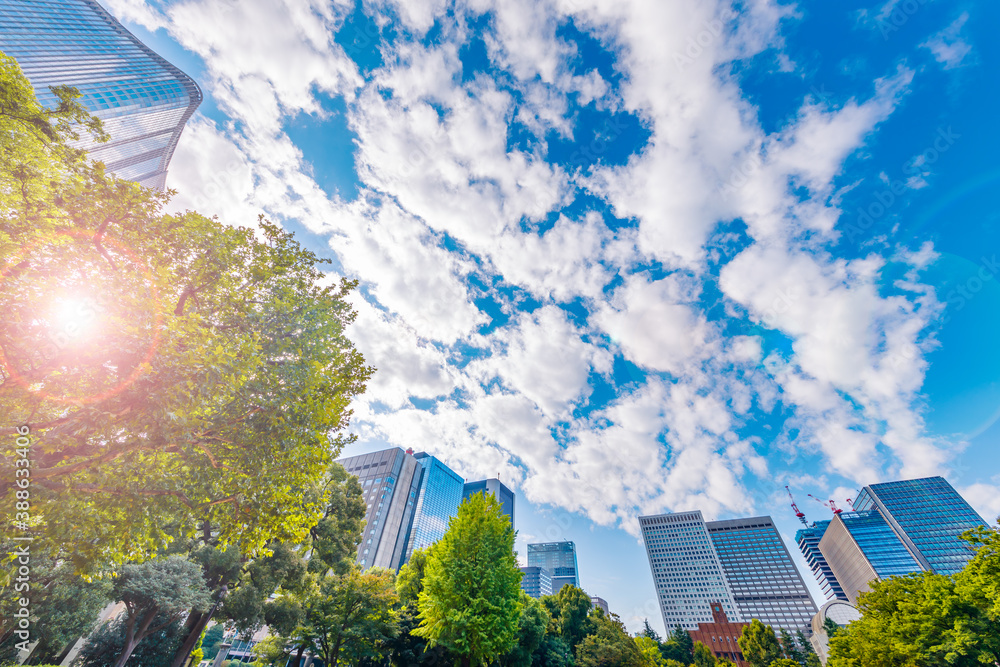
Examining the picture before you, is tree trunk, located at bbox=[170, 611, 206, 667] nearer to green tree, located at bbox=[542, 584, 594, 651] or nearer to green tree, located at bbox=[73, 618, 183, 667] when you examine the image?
green tree, located at bbox=[73, 618, 183, 667]

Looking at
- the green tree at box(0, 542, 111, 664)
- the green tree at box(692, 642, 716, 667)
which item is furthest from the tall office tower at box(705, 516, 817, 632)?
the green tree at box(0, 542, 111, 664)

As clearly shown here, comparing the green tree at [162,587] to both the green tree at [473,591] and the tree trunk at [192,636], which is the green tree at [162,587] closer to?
the tree trunk at [192,636]

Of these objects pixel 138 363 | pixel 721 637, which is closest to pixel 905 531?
pixel 721 637

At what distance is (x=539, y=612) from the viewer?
83.9 feet

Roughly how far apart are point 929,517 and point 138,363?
202562 millimetres

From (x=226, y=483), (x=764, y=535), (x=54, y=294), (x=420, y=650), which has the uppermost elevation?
(x=764, y=535)

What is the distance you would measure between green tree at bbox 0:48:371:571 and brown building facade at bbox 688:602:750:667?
8278cm

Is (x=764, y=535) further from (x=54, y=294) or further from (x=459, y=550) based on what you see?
(x=54, y=294)

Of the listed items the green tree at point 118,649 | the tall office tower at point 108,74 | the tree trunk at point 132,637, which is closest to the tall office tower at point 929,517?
the green tree at point 118,649

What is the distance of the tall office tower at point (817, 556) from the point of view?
6550 inches

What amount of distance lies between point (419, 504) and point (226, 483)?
114183mm

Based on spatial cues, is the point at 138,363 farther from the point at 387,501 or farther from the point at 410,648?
the point at 387,501

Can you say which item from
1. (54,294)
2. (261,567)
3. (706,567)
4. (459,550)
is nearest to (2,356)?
(54,294)

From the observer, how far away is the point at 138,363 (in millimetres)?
6988
